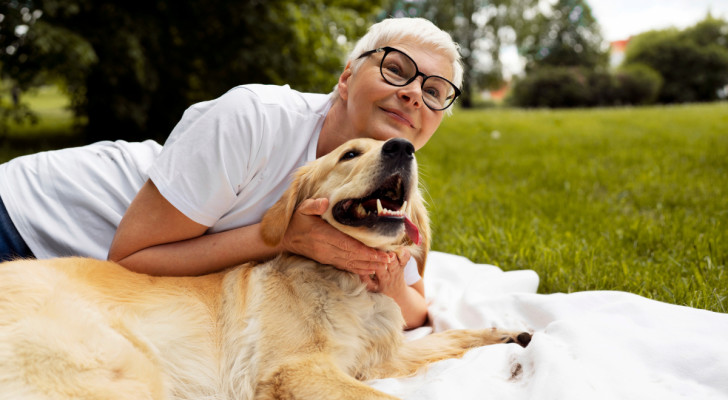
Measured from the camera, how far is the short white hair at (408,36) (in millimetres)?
2543

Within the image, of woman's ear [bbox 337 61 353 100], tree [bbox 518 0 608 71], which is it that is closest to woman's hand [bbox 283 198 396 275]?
woman's ear [bbox 337 61 353 100]

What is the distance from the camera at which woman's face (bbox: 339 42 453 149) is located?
7.90 ft

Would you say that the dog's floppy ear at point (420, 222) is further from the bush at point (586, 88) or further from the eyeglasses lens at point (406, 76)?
the bush at point (586, 88)

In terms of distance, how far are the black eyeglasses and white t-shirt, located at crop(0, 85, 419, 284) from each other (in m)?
0.41

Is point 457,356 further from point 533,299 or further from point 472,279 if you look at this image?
point 472,279

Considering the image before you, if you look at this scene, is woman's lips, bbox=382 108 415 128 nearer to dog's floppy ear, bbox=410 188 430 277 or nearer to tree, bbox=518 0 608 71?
dog's floppy ear, bbox=410 188 430 277

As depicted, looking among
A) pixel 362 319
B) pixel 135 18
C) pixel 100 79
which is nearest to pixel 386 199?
pixel 362 319

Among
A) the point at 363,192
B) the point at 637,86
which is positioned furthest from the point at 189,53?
the point at 637,86

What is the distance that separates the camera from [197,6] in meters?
8.54

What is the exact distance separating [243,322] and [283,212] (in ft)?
1.61

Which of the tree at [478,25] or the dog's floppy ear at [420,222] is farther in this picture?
the tree at [478,25]

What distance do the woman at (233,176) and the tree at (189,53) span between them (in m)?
5.60

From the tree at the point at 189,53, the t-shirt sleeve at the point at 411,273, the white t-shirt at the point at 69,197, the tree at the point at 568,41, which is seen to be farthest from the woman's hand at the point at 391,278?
the tree at the point at 568,41

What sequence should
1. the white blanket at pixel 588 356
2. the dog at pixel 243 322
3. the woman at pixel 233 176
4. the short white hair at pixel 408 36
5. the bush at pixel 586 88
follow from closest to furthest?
the dog at pixel 243 322 → the white blanket at pixel 588 356 → the woman at pixel 233 176 → the short white hair at pixel 408 36 → the bush at pixel 586 88
